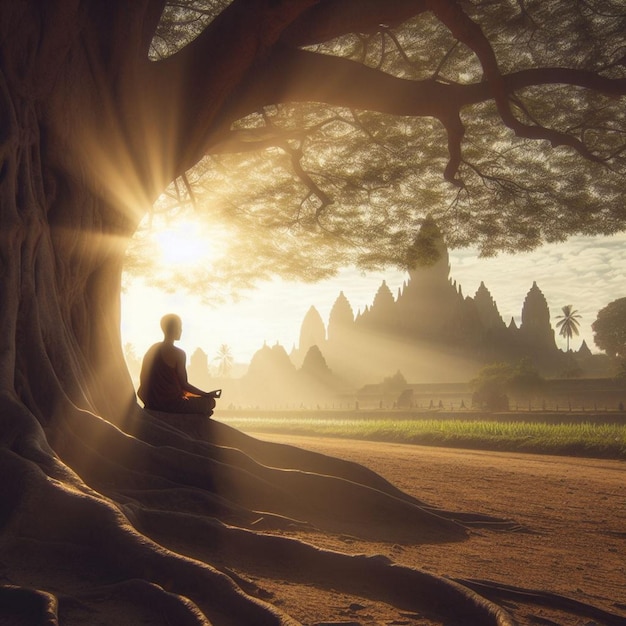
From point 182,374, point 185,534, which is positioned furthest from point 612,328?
point 185,534

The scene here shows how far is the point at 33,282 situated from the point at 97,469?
1.44 meters

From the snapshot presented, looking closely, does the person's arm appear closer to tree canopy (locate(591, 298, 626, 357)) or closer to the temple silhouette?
the temple silhouette

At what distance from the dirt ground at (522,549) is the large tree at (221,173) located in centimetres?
25

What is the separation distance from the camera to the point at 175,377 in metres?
5.36

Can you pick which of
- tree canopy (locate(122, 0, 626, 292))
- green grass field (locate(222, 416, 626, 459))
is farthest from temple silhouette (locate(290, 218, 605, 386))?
tree canopy (locate(122, 0, 626, 292))

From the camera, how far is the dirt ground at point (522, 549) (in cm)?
228

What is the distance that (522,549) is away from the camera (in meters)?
3.56

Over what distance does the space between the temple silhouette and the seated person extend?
160 feet

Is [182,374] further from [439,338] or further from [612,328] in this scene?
[612,328]

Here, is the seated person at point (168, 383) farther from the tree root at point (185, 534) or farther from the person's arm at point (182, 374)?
the tree root at point (185, 534)

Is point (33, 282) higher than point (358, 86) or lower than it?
lower

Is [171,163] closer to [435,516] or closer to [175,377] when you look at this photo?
[175,377]

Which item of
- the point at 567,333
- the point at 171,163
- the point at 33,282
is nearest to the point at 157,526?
the point at 33,282

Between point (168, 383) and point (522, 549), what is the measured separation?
328 cm
